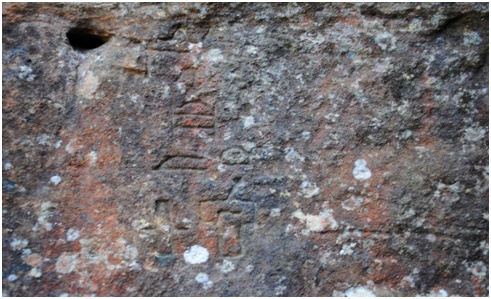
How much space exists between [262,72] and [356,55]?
0.36 m

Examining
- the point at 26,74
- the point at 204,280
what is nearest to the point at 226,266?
the point at 204,280

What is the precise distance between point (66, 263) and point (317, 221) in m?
0.87

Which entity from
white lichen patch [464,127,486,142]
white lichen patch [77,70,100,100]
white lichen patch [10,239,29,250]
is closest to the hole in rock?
white lichen patch [77,70,100,100]

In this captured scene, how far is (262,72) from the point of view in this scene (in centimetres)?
→ 165

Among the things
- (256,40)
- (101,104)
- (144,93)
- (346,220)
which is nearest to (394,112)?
(346,220)

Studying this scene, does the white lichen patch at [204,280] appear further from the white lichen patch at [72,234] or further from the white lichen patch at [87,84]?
the white lichen patch at [87,84]

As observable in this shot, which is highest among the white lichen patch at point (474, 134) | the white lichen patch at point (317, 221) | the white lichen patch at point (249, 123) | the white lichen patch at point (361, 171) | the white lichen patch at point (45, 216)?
the white lichen patch at point (249, 123)

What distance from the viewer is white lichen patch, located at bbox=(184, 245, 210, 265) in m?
1.55

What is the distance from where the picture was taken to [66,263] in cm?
150

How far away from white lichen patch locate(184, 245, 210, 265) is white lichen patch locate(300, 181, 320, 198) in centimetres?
40

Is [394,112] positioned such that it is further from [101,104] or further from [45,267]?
[45,267]

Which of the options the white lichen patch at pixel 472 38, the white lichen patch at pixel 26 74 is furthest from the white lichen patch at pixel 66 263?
the white lichen patch at pixel 472 38

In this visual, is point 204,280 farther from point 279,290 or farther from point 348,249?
point 348,249

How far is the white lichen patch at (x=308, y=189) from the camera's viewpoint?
62.9 inches
